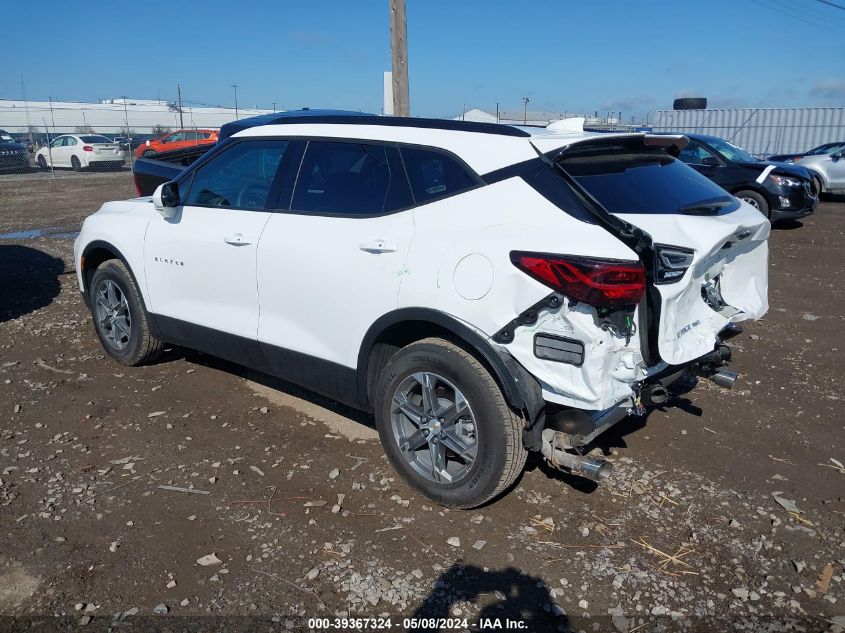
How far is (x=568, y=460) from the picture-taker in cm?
331

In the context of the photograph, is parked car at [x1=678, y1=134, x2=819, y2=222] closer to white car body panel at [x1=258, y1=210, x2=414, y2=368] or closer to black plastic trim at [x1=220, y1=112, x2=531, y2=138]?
black plastic trim at [x1=220, y1=112, x2=531, y2=138]

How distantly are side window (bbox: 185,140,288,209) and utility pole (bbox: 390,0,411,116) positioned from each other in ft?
14.8

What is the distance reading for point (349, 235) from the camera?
12.3 feet

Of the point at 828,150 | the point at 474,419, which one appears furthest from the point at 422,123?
the point at 828,150

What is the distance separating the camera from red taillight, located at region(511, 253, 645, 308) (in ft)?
9.70

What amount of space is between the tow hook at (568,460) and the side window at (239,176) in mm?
2249

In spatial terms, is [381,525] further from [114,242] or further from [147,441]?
[114,242]

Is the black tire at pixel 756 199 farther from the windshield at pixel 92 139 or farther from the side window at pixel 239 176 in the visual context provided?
the windshield at pixel 92 139

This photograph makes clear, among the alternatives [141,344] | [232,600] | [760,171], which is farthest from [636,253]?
[760,171]

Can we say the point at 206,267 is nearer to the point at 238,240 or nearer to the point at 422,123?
the point at 238,240

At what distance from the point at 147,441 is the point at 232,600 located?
1.75 meters

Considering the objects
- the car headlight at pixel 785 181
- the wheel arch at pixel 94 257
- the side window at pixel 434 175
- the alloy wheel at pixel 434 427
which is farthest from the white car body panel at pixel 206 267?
the car headlight at pixel 785 181

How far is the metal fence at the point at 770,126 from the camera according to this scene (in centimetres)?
A: 2405

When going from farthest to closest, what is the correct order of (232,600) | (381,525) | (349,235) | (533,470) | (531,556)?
(533,470) → (349,235) → (381,525) → (531,556) → (232,600)
